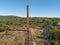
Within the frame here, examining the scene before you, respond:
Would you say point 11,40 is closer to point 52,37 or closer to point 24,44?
point 24,44

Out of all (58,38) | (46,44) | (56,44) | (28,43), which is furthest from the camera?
(58,38)

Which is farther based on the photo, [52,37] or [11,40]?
[52,37]

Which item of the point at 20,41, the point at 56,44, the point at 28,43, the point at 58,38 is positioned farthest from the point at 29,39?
the point at 58,38

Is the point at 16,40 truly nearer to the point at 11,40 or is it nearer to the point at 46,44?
the point at 11,40

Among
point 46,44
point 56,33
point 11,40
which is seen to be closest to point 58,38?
point 56,33

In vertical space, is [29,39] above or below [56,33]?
above

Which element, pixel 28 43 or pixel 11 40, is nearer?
pixel 28 43

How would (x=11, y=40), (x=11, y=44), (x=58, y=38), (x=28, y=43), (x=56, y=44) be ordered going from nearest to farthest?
1. (x=28, y=43)
2. (x=11, y=44)
3. (x=11, y=40)
4. (x=56, y=44)
5. (x=58, y=38)

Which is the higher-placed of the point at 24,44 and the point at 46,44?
the point at 24,44

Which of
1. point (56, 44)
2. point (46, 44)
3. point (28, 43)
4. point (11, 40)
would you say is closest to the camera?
point (28, 43)
